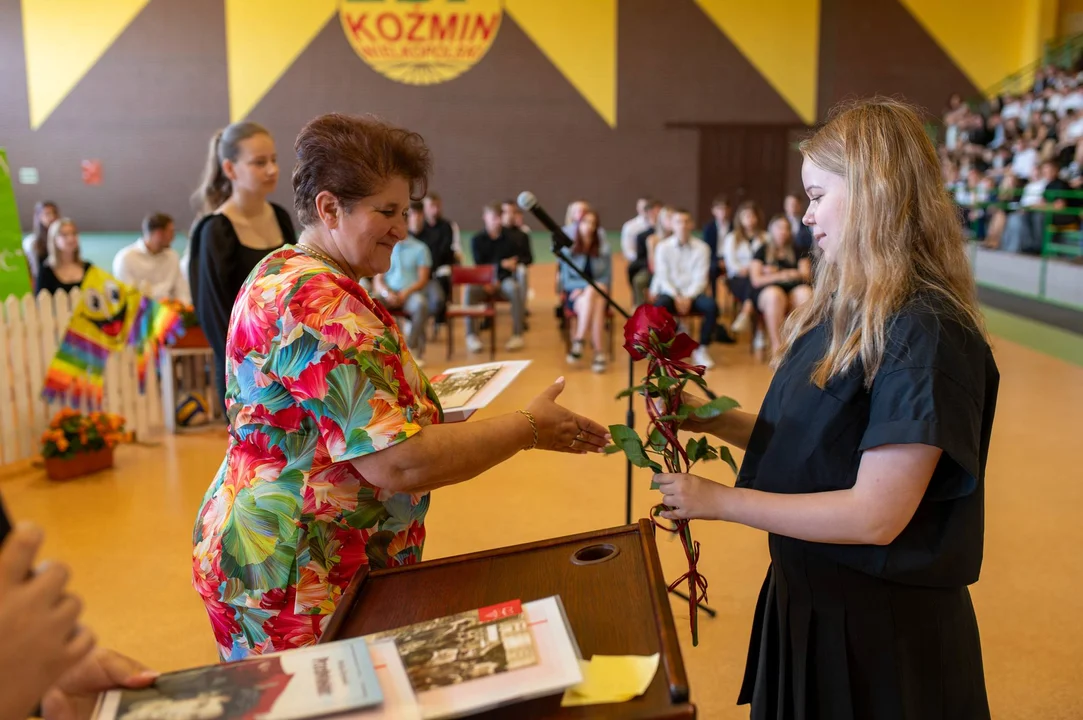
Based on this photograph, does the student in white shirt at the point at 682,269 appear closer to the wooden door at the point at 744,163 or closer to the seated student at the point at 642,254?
the seated student at the point at 642,254

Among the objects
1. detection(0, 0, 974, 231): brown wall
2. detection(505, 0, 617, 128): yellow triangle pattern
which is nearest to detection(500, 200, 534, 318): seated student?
detection(0, 0, 974, 231): brown wall

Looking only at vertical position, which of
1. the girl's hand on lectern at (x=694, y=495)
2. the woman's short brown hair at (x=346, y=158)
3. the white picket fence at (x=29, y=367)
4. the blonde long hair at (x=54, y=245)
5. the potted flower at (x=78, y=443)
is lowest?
the potted flower at (x=78, y=443)

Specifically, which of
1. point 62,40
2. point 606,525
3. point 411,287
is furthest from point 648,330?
point 62,40

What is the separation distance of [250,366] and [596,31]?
48.0 feet

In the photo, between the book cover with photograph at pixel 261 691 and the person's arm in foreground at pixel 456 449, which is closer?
the book cover with photograph at pixel 261 691

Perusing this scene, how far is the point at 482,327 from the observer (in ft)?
29.4

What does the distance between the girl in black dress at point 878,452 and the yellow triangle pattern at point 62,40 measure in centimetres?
1571

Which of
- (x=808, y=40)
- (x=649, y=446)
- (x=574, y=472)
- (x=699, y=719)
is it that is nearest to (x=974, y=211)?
(x=808, y=40)

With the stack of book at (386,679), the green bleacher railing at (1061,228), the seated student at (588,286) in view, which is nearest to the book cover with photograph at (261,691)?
the stack of book at (386,679)

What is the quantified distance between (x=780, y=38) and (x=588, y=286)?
953cm

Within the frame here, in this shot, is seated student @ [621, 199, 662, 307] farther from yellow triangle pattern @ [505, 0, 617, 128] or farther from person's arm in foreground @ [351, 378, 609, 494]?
person's arm in foreground @ [351, 378, 609, 494]

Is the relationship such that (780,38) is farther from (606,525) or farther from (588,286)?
(606,525)

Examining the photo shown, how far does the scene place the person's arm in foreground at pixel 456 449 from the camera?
1305mm

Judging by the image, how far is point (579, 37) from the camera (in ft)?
49.0
